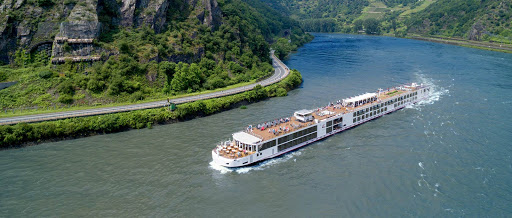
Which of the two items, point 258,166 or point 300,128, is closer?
point 258,166

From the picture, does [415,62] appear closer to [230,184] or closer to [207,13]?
[207,13]

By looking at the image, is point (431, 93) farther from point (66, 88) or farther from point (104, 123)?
point (66, 88)

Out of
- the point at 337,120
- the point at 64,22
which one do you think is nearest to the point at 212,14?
the point at 64,22

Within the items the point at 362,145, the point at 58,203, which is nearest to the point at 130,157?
the point at 58,203

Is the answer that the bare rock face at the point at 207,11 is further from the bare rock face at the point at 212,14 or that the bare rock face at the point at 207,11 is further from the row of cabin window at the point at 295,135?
the row of cabin window at the point at 295,135

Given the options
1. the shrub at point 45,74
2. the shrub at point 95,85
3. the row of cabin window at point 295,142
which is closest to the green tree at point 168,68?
the shrub at point 95,85
